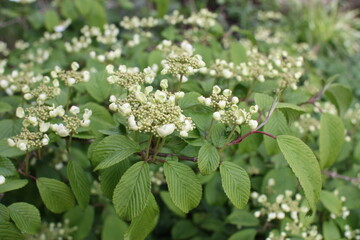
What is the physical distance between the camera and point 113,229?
5.53 ft

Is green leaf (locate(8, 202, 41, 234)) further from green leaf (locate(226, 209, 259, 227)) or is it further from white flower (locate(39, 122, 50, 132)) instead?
green leaf (locate(226, 209, 259, 227))

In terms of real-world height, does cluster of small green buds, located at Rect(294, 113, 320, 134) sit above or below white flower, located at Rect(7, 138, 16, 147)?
→ below

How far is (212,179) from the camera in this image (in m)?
1.80

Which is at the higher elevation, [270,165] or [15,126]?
[15,126]

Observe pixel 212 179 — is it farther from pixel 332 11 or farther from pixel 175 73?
pixel 332 11

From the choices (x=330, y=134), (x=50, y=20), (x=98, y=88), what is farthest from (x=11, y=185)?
(x=50, y=20)

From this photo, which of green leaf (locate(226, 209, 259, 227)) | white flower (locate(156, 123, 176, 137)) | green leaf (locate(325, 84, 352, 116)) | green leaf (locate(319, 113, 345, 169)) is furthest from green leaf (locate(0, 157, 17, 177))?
green leaf (locate(325, 84, 352, 116))

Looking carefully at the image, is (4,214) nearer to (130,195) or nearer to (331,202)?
(130,195)

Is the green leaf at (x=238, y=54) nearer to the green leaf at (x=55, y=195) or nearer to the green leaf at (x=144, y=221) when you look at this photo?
the green leaf at (x=144, y=221)

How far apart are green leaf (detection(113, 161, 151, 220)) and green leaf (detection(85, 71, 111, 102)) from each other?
51cm

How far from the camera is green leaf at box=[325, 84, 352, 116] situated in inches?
62.0

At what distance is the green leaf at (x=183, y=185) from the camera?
1018 mm

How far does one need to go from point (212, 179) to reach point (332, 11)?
14.5 feet

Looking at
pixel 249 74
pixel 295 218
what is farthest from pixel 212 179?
pixel 249 74
